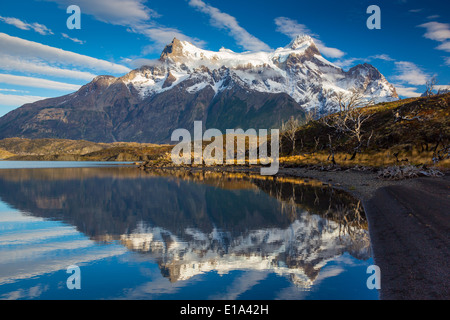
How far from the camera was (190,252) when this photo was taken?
49.0ft

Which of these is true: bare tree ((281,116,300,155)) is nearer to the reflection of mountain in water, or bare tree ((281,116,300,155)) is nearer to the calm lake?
the reflection of mountain in water

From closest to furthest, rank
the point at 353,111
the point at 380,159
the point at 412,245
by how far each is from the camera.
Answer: the point at 412,245, the point at 380,159, the point at 353,111

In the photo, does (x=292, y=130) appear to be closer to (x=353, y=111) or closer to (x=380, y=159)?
(x=353, y=111)

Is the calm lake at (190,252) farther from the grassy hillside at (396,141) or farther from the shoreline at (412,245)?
the grassy hillside at (396,141)

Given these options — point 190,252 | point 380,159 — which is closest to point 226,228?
point 190,252

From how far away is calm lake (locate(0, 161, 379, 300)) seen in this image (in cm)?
1047

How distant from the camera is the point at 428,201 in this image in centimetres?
2055

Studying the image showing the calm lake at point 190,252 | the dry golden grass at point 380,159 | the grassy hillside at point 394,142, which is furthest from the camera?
the grassy hillside at point 394,142

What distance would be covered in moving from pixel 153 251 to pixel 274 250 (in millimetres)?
5654

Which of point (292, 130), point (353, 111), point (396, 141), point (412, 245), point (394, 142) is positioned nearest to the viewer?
point (412, 245)

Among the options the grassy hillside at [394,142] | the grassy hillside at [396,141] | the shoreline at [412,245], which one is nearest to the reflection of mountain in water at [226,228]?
the shoreline at [412,245]

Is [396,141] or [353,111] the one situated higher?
[353,111]

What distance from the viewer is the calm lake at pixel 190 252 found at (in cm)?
1047
